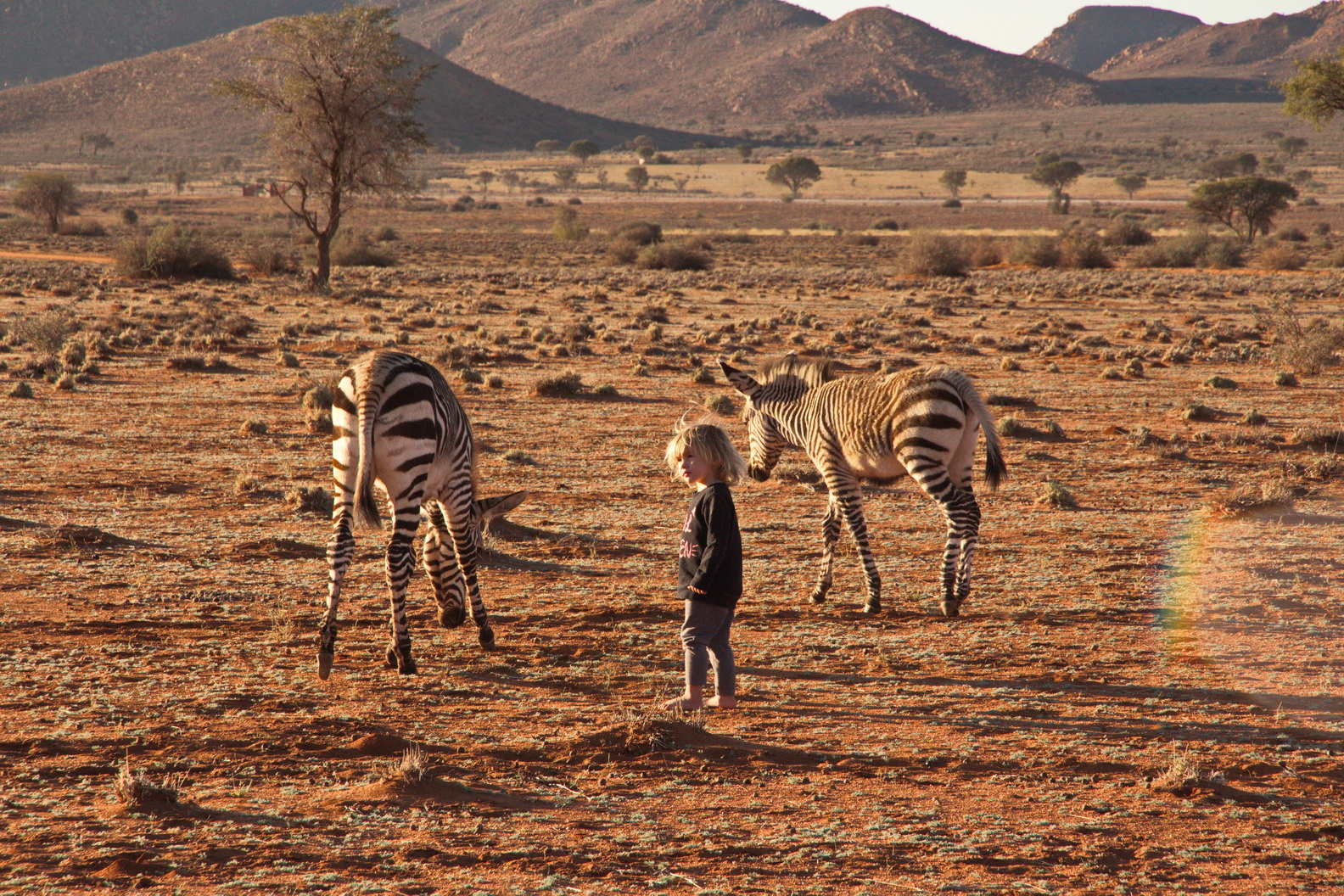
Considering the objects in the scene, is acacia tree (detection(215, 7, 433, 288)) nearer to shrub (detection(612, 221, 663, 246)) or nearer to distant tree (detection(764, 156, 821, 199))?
shrub (detection(612, 221, 663, 246))

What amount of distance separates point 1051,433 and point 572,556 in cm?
934

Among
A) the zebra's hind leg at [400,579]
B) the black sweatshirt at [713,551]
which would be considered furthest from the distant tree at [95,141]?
the black sweatshirt at [713,551]

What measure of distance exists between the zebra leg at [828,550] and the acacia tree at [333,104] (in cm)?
3093

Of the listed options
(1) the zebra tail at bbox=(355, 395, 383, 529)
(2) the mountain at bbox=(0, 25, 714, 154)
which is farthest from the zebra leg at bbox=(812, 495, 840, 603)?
(2) the mountain at bbox=(0, 25, 714, 154)

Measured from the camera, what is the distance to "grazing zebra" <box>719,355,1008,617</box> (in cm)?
873

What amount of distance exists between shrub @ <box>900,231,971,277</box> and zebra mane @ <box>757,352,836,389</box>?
128ft

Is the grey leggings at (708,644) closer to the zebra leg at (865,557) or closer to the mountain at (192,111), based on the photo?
the zebra leg at (865,557)

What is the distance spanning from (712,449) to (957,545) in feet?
10.3

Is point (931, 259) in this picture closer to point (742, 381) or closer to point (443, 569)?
point (742, 381)

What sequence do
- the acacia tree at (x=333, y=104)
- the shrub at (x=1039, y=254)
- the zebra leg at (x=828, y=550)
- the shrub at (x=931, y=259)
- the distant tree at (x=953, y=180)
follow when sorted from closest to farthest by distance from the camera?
the zebra leg at (x=828, y=550) → the acacia tree at (x=333, y=104) → the shrub at (x=931, y=259) → the shrub at (x=1039, y=254) → the distant tree at (x=953, y=180)

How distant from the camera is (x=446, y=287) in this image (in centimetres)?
4256

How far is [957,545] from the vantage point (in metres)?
8.92

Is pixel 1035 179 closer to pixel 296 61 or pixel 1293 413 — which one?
pixel 296 61

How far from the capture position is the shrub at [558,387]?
827 inches
